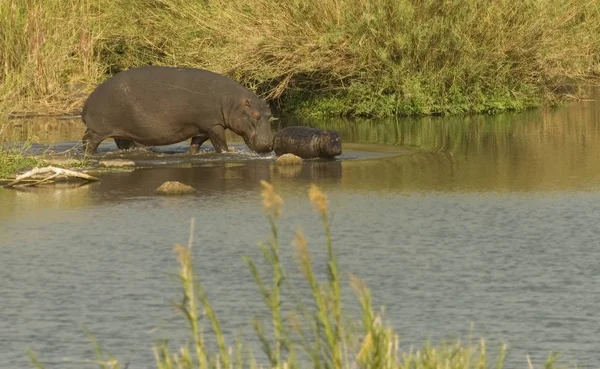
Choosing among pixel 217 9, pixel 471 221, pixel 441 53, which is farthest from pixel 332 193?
pixel 217 9

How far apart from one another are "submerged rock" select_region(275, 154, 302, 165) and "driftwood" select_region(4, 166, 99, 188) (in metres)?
2.07

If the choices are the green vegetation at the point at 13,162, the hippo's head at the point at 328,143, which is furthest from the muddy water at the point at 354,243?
the green vegetation at the point at 13,162

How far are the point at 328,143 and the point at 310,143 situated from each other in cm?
21

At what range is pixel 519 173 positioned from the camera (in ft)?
44.1

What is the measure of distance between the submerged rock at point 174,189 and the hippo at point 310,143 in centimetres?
267

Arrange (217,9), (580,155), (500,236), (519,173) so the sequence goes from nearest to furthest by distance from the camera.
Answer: (500,236) < (519,173) < (580,155) < (217,9)

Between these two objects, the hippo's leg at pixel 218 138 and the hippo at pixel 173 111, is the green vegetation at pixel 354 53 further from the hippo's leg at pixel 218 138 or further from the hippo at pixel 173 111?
the hippo's leg at pixel 218 138

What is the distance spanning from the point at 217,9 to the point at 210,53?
110 centimetres

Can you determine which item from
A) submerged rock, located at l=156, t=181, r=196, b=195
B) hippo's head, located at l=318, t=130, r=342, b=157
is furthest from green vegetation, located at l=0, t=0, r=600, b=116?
submerged rock, located at l=156, t=181, r=196, b=195

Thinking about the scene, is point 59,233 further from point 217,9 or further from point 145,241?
point 217,9

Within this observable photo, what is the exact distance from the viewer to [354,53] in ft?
66.5

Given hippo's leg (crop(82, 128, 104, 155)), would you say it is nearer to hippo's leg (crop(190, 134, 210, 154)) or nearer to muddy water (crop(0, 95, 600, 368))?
muddy water (crop(0, 95, 600, 368))

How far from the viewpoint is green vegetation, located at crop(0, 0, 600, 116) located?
20.2 meters

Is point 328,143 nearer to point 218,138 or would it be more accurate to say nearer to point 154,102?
point 218,138
